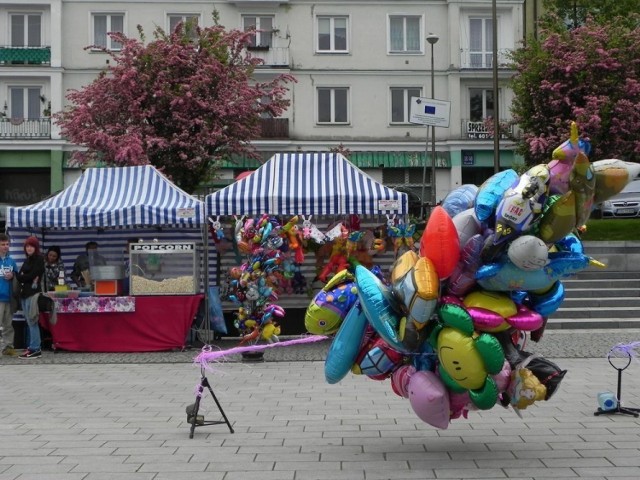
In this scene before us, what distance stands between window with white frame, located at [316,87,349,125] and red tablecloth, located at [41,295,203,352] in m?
22.4

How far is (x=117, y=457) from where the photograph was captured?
7.58 metres

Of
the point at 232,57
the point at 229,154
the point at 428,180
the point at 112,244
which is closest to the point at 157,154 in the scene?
the point at 229,154

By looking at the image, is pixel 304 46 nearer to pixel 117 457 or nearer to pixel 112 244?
pixel 112 244

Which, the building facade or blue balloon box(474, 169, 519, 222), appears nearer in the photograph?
blue balloon box(474, 169, 519, 222)

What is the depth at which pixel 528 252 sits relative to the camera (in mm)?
6543

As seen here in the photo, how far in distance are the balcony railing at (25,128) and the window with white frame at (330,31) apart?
10505 millimetres

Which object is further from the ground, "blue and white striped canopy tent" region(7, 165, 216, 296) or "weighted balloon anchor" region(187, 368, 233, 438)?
"blue and white striped canopy tent" region(7, 165, 216, 296)

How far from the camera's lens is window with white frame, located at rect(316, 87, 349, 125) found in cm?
3656

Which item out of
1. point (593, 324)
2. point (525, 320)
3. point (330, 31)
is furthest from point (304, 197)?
point (330, 31)

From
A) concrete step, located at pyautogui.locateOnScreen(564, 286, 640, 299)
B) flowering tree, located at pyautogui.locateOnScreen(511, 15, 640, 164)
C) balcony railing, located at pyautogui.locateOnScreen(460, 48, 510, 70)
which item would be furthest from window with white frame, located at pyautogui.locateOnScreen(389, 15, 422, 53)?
concrete step, located at pyautogui.locateOnScreen(564, 286, 640, 299)

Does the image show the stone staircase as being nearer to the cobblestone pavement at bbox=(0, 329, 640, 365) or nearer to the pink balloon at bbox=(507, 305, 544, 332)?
the cobblestone pavement at bbox=(0, 329, 640, 365)

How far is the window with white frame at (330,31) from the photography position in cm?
3628

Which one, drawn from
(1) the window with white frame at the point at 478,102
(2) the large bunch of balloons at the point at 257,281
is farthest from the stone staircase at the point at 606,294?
(1) the window with white frame at the point at 478,102

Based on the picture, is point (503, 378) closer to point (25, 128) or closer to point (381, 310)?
point (381, 310)
